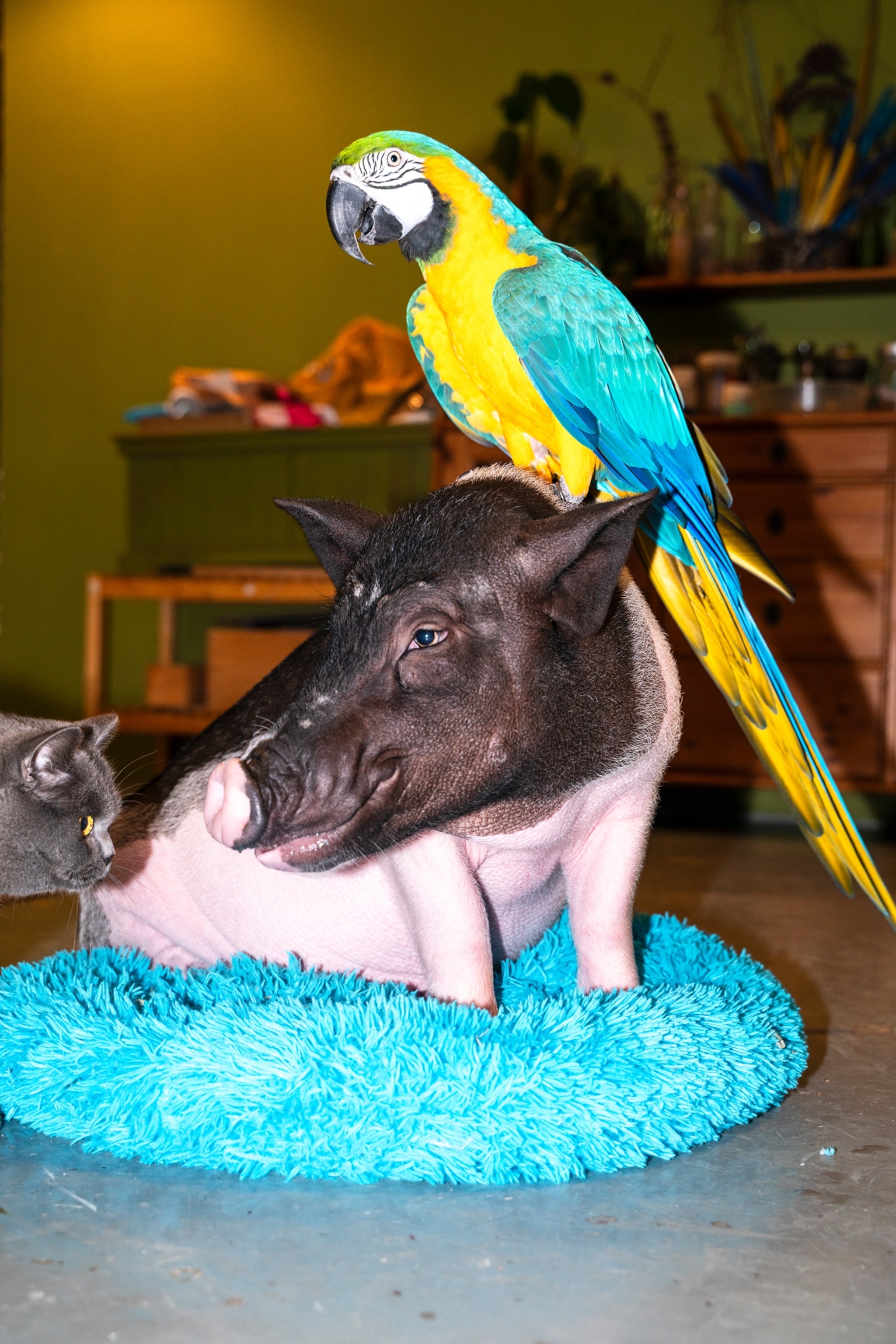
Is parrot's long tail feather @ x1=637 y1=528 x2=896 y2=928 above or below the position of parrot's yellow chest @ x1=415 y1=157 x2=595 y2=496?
below

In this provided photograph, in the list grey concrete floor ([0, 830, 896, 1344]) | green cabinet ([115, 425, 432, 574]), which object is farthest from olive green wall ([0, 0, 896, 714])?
grey concrete floor ([0, 830, 896, 1344])

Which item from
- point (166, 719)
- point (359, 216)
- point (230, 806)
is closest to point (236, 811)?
point (230, 806)

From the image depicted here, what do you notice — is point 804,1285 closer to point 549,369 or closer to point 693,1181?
point 693,1181

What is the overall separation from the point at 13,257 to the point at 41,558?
1.17m

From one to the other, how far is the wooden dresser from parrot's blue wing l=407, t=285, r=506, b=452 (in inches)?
83.2

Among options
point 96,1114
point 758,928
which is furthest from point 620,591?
point 758,928

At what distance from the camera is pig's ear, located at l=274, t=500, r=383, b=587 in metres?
1.15

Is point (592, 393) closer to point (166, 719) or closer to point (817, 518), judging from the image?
point (817, 518)

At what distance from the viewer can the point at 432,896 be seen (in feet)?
3.60

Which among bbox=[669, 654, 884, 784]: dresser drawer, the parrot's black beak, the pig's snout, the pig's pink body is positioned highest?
the parrot's black beak

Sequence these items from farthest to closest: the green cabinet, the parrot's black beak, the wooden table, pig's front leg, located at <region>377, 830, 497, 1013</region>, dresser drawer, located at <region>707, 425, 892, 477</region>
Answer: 1. the green cabinet
2. the wooden table
3. dresser drawer, located at <region>707, 425, 892, 477</region>
4. the parrot's black beak
5. pig's front leg, located at <region>377, 830, 497, 1013</region>

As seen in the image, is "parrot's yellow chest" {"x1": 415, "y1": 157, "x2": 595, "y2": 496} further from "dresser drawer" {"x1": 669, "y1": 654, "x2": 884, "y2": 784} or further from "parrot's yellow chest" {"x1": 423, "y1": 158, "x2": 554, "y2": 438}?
"dresser drawer" {"x1": 669, "y1": 654, "x2": 884, "y2": 784}

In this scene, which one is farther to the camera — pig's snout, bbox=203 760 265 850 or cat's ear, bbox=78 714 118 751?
cat's ear, bbox=78 714 118 751

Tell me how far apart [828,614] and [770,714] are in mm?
2326
